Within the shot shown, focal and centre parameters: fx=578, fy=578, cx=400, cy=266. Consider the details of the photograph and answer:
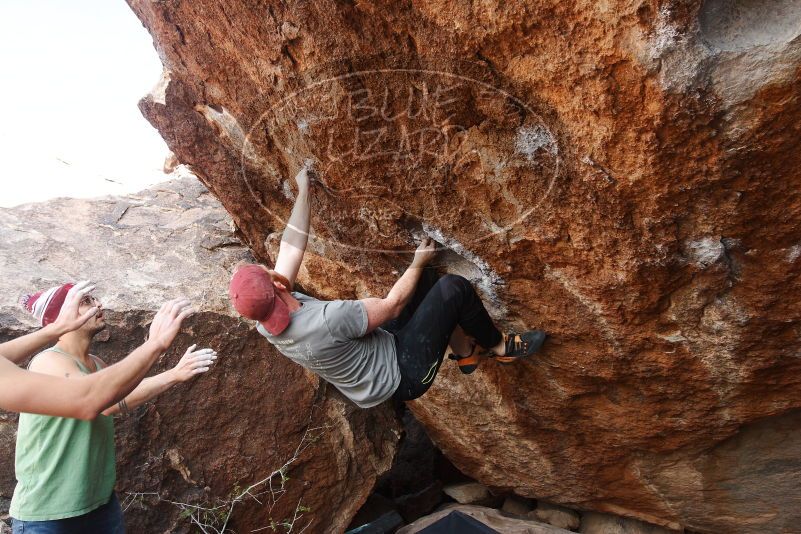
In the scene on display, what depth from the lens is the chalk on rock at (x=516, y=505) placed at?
16.9 feet

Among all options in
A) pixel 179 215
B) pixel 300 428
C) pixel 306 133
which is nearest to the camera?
pixel 306 133

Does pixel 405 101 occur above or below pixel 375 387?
above

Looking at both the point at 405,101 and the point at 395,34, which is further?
the point at 405,101

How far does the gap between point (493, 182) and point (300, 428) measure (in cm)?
247

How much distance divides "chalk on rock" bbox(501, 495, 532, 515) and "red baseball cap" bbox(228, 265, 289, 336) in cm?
353

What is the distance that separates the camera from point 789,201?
7.23ft

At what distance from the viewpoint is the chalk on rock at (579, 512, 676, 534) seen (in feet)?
15.1

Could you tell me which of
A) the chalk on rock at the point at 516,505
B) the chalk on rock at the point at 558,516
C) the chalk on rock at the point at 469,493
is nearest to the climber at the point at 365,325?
the chalk on rock at the point at 558,516

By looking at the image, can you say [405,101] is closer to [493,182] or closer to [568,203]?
[493,182]

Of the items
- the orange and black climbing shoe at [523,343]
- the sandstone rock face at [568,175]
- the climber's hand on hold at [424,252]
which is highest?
the sandstone rock face at [568,175]

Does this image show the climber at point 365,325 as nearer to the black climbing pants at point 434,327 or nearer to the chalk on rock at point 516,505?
the black climbing pants at point 434,327

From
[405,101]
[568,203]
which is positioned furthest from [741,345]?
[405,101]

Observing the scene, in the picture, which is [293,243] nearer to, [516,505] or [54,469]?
[54,469]

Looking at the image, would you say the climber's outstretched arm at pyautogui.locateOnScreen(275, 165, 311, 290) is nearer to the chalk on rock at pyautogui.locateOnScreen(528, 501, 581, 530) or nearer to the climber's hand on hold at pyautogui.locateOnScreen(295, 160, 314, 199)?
the climber's hand on hold at pyautogui.locateOnScreen(295, 160, 314, 199)
